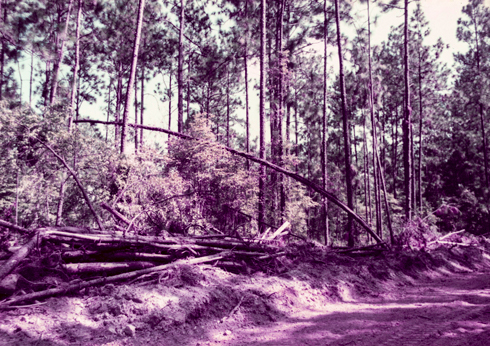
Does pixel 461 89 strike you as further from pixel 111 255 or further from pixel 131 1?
pixel 111 255

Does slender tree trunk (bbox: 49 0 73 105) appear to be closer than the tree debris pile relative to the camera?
No

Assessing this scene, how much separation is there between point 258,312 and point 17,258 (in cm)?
314

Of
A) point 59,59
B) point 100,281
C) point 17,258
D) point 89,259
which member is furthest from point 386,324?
point 59,59

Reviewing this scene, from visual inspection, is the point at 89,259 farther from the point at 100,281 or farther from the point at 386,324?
the point at 386,324

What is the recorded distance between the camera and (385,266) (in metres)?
7.49

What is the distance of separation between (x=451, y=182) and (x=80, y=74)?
121 ft

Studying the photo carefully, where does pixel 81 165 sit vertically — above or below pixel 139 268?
above

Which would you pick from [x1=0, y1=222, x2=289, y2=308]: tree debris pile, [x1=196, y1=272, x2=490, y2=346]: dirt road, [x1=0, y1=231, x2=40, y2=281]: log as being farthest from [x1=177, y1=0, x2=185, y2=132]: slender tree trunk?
[x1=196, y1=272, x2=490, y2=346]: dirt road

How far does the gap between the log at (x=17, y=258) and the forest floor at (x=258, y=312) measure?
1.32 feet

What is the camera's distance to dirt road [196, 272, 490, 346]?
11.4 feet

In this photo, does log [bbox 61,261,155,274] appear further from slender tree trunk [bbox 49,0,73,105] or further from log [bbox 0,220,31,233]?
slender tree trunk [bbox 49,0,73,105]

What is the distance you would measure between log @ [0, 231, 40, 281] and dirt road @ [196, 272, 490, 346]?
2234 millimetres

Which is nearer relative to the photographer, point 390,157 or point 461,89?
point 461,89

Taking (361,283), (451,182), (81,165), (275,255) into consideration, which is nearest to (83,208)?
(81,165)
